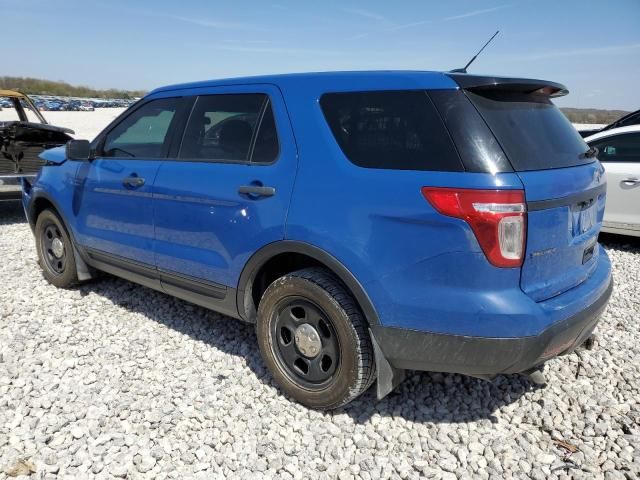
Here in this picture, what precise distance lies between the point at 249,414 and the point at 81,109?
5265cm

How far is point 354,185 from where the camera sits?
2.51m

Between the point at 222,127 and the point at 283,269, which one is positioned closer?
the point at 283,269

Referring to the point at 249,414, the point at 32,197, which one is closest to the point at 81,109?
the point at 32,197

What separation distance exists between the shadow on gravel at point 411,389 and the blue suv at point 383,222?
0.35 m

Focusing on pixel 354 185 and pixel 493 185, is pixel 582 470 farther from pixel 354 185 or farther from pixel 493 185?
pixel 354 185

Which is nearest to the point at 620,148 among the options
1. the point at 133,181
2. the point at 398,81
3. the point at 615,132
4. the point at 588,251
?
the point at 615,132

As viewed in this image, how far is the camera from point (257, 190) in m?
2.89

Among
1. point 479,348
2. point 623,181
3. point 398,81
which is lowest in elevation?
point 623,181

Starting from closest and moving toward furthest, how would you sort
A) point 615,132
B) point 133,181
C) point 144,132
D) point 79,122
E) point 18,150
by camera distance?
point 133,181 → point 144,132 → point 615,132 → point 18,150 → point 79,122

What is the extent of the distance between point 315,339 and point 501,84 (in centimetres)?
162

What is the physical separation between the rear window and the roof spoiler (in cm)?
3

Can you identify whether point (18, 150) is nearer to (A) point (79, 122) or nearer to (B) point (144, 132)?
(B) point (144, 132)

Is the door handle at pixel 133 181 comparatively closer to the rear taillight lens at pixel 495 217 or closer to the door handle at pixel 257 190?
the door handle at pixel 257 190

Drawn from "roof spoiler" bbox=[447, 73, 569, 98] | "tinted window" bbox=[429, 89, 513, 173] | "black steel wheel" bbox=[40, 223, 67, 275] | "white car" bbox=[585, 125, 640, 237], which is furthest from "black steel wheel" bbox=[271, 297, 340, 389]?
"white car" bbox=[585, 125, 640, 237]
